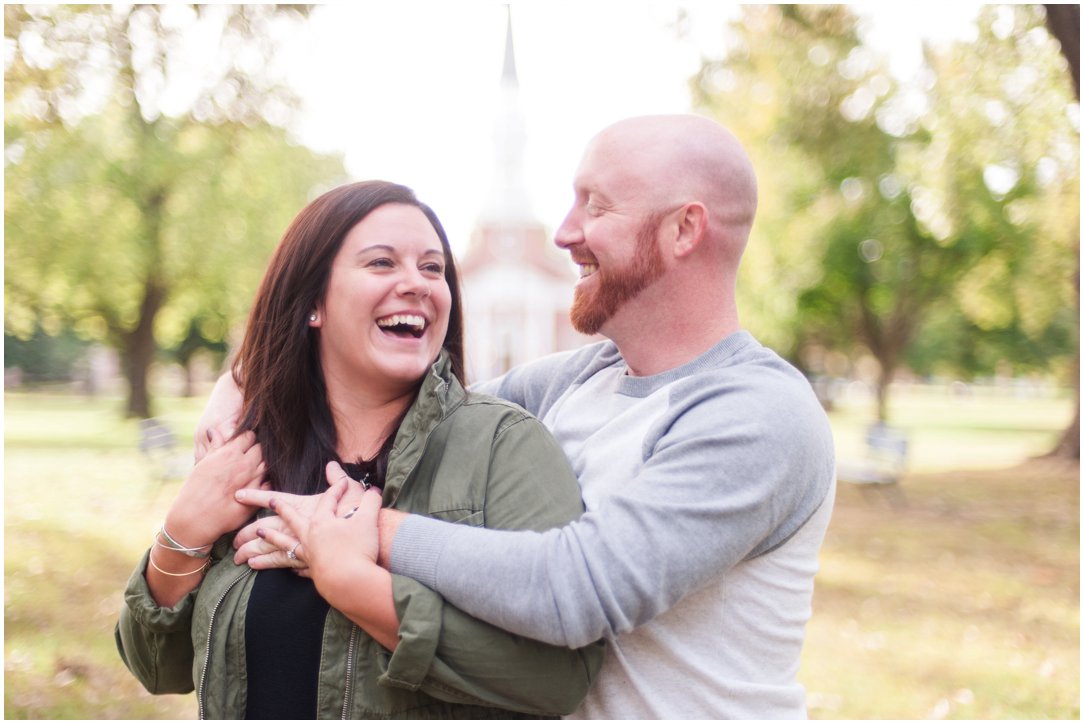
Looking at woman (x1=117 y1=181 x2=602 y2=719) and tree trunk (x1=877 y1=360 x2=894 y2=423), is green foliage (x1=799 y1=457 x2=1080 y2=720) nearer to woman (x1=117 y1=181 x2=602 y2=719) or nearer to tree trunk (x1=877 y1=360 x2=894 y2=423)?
woman (x1=117 y1=181 x2=602 y2=719)

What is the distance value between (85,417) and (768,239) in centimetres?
2340

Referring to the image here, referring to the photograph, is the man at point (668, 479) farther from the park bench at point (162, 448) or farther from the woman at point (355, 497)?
the park bench at point (162, 448)

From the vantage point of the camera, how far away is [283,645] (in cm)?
213

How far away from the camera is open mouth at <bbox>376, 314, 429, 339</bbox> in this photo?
2361 millimetres

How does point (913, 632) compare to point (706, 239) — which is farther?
point (913, 632)

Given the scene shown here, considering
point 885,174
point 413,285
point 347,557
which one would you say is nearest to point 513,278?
point 885,174

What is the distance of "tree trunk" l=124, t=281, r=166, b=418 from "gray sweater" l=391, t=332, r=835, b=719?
23.3 meters

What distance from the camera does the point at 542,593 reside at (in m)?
1.84

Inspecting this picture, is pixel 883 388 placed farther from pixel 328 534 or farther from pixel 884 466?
pixel 328 534

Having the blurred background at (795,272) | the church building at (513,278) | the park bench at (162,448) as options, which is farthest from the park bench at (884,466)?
the church building at (513,278)

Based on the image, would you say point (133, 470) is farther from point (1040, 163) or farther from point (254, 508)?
point (1040, 163)

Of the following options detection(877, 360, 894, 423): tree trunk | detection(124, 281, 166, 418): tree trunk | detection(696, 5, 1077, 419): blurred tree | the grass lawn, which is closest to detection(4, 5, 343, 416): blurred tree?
detection(124, 281, 166, 418): tree trunk

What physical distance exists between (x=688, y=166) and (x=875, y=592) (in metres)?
7.68

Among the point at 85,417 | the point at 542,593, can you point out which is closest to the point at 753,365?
the point at 542,593
